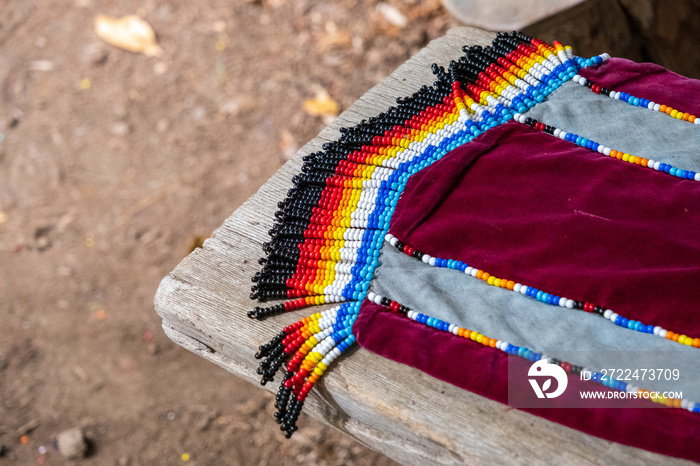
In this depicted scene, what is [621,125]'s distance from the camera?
1612mm

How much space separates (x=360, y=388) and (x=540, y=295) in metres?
0.42

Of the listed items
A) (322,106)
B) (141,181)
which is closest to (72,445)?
(141,181)

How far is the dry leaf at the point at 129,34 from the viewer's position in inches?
149

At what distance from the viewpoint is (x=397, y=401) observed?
136cm

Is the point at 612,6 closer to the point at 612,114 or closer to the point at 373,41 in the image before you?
the point at 612,114

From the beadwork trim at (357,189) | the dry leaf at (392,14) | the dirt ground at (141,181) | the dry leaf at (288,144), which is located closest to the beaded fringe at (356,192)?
the beadwork trim at (357,189)

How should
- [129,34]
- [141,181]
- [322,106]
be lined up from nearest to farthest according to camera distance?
1. [141,181]
2. [322,106]
3. [129,34]

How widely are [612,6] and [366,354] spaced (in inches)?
67.5

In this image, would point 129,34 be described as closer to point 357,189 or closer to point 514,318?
point 357,189

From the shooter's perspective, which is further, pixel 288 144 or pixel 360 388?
pixel 288 144

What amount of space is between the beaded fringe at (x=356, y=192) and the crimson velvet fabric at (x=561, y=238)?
0.06 metres

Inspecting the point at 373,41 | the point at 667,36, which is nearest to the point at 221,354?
the point at 667,36

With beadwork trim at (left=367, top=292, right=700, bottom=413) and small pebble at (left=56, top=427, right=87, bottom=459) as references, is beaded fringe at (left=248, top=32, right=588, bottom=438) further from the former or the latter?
small pebble at (left=56, top=427, right=87, bottom=459)

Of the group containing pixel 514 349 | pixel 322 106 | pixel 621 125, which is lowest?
pixel 322 106
